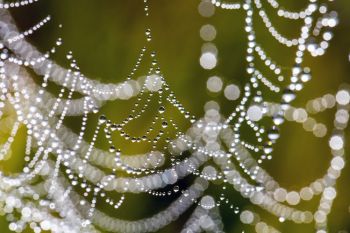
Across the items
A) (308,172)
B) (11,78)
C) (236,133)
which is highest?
(11,78)

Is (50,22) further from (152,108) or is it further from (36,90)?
(152,108)

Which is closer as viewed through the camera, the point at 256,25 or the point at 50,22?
the point at 50,22

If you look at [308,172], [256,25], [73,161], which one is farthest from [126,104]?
[308,172]

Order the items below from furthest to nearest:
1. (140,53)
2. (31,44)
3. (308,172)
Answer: (308,172), (140,53), (31,44)

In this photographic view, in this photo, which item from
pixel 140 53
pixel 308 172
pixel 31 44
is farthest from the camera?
pixel 308 172

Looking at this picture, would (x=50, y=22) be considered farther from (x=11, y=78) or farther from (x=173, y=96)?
(x=173, y=96)

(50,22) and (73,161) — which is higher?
(50,22)
